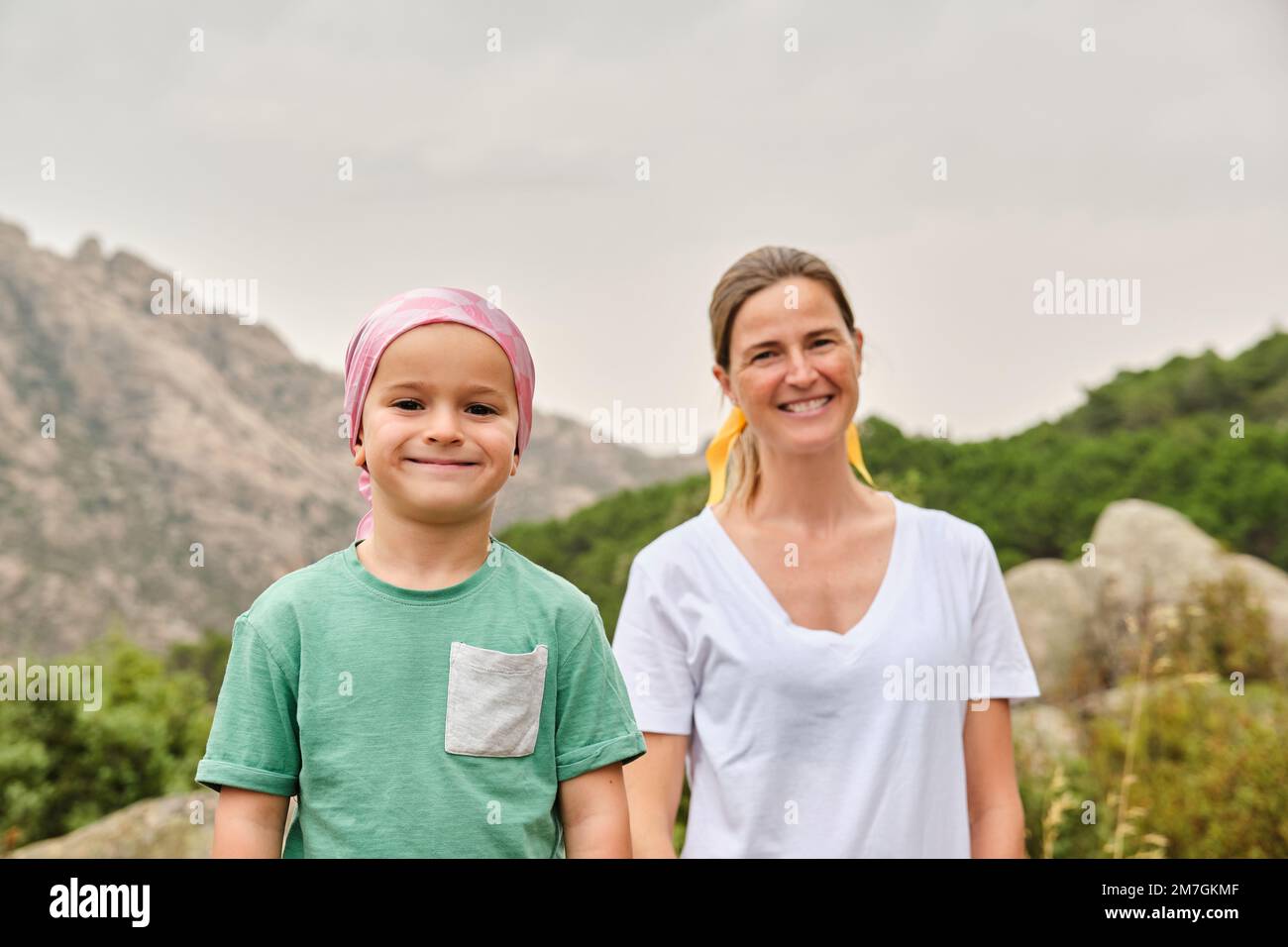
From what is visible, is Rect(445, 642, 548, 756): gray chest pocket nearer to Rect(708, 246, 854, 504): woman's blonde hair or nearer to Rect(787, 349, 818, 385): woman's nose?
Rect(787, 349, 818, 385): woman's nose

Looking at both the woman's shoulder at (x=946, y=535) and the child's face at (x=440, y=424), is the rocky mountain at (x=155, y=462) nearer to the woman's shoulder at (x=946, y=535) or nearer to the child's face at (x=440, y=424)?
the woman's shoulder at (x=946, y=535)

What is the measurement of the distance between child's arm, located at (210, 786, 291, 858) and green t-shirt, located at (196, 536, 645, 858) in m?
0.03

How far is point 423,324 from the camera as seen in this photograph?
1819 mm

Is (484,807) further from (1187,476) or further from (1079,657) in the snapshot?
(1187,476)

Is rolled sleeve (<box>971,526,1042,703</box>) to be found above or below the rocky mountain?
below

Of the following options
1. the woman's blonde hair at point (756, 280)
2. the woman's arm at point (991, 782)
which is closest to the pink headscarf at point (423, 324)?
the woman's blonde hair at point (756, 280)

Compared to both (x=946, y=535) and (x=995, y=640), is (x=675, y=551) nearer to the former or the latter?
(x=946, y=535)

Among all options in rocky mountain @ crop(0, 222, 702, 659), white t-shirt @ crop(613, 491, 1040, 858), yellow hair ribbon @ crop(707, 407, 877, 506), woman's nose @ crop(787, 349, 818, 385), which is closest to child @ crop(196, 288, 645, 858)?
white t-shirt @ crop(613, 491, 1040, 858)

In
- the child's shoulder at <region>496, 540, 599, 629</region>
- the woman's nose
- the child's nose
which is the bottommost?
the child's shoulder at <region>496, 540, 599, 629</region>

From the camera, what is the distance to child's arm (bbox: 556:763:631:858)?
1825 millimetres

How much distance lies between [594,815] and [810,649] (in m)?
0.89

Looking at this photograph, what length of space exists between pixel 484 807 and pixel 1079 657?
7974 mm

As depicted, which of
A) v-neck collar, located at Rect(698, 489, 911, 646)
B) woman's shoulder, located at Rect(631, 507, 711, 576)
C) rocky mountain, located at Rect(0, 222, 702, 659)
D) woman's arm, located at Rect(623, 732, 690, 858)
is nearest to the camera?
woman's arm, located at Rect(623, 732, 690, 858)

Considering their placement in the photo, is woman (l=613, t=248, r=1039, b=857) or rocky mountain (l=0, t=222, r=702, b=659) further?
rocky mountain (l=0, t=222, r=702, b=659)
